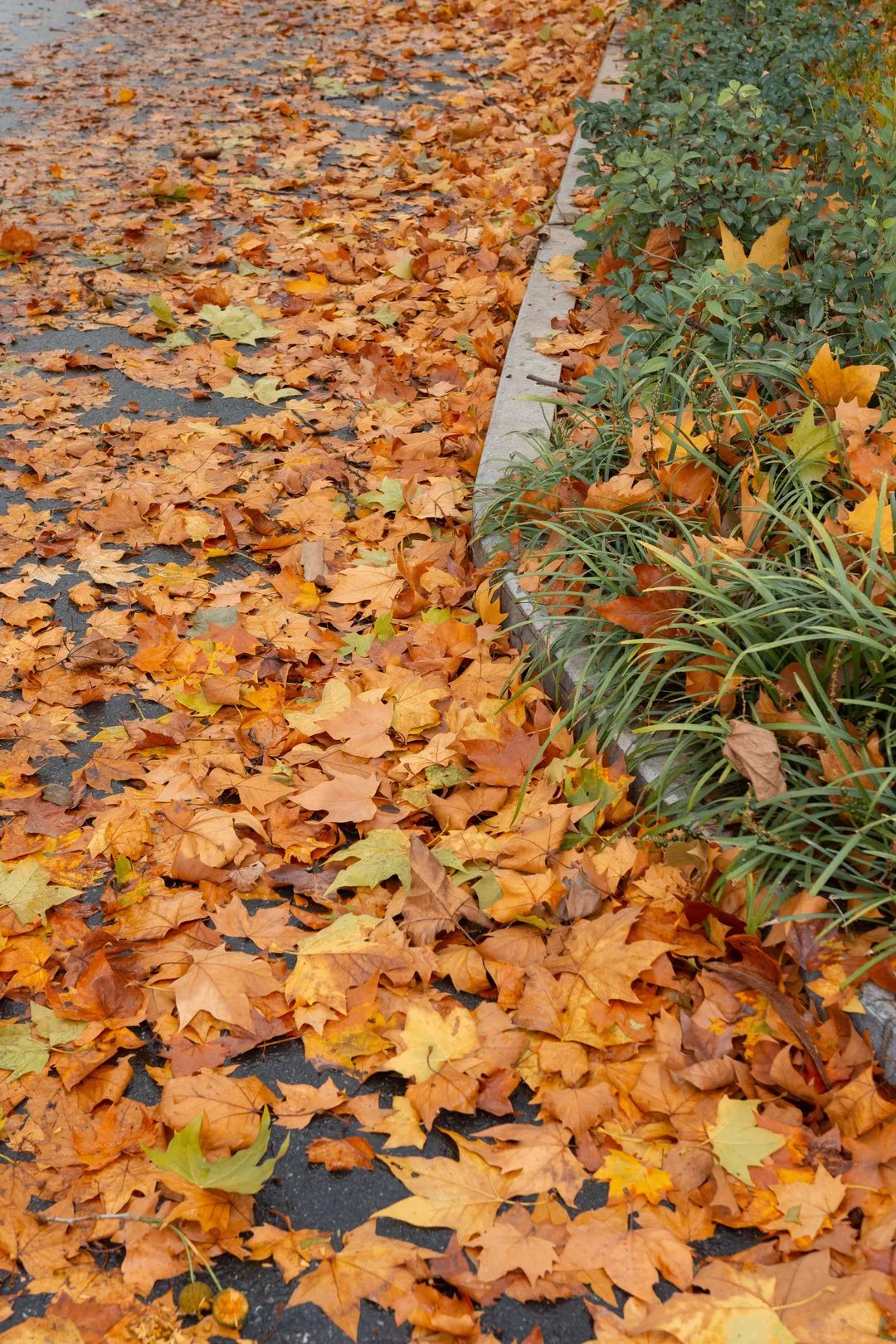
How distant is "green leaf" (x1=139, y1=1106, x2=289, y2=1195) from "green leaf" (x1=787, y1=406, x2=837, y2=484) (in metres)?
1.84

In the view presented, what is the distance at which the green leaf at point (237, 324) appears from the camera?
4.51 m

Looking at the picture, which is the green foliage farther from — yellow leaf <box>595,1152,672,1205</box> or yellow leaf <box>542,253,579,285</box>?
yellow leaf <box>595,1152,672,1205</box>

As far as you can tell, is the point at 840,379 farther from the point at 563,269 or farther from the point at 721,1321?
the point at 721,1321

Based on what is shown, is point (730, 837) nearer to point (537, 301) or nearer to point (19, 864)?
point (19, 864)

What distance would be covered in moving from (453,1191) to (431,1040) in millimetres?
263

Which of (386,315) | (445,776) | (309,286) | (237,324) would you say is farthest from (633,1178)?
(309,286)

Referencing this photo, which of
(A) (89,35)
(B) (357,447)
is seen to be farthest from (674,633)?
(A) (89,35)

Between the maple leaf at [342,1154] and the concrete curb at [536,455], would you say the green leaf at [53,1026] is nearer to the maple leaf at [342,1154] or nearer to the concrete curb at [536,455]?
the maple leaf at [342,1154]

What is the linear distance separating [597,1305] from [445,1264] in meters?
0.23

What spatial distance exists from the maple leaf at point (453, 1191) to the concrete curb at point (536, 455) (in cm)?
68

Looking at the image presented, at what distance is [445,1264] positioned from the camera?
63.2 inches

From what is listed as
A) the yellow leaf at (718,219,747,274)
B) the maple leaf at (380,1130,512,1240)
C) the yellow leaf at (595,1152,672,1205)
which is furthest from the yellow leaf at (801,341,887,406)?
the maple leaf at (380,1130,512,1240)

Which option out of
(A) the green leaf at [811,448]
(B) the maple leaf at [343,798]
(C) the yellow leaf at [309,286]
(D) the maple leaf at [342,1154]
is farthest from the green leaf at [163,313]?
A: (D) the maple leaf at [342,1154]

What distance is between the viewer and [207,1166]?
166cm
